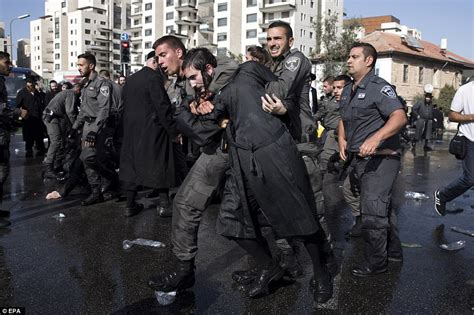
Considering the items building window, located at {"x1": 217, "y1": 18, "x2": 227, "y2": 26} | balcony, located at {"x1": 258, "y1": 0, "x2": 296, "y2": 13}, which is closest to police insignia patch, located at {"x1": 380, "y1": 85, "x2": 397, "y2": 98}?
balcony, located at {"x1": 258, "y1": 0, "x2": 296, "y2": 13}

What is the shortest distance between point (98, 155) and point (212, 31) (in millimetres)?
65187

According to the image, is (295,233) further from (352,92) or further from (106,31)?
(106,31)

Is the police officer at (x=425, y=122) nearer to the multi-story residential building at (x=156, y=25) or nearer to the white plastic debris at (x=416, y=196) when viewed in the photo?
the white plastic debris at (x=416, y=196)

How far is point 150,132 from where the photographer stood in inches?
197

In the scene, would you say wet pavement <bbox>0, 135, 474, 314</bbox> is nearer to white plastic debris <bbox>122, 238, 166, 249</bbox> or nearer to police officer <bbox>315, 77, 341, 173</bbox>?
white plastic debris <bbox>122, 238, 166, 249</bbox>

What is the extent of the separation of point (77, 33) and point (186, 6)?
3749cm

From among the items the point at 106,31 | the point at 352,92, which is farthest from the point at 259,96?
the point at 106,31

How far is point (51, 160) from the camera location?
313 inches

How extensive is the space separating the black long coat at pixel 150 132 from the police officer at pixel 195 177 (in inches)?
70.7

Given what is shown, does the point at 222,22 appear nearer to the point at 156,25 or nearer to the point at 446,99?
the point at 156,25

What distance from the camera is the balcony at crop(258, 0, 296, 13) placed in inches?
2349

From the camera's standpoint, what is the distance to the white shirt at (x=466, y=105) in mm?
4711

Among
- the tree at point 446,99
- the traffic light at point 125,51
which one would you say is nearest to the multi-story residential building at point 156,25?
the tree at point 446,99

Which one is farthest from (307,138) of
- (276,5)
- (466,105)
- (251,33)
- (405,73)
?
(251,33)
